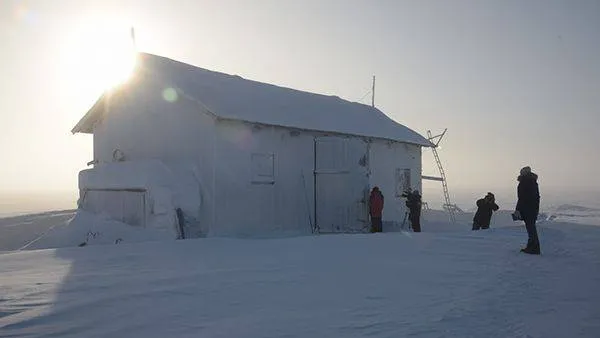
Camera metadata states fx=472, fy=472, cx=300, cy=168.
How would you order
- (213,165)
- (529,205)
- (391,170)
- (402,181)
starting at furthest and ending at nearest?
(402,181)
(391,170)
(213,165)
(529,205)

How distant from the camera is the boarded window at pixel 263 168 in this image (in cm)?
1582

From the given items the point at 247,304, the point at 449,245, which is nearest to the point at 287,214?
the point at 449,245

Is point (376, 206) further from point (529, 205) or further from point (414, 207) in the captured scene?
point (529, 205)

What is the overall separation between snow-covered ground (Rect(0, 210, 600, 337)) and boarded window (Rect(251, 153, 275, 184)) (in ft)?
19.1

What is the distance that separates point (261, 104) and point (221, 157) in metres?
3.36

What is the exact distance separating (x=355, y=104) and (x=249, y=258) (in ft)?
56.1

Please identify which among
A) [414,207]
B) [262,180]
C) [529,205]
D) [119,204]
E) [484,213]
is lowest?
[484,213]

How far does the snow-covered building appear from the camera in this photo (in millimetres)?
14828

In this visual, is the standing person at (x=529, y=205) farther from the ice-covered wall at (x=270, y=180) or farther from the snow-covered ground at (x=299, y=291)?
the ice-covered wall at (x=270, y=180)

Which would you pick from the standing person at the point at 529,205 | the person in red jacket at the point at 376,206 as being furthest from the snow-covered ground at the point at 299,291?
the person in red jacket at the point at 376,206

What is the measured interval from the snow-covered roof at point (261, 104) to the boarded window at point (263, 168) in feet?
3.91

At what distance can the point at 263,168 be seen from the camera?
52.7 feet

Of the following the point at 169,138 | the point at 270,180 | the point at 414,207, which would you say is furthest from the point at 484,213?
the point at 169,138

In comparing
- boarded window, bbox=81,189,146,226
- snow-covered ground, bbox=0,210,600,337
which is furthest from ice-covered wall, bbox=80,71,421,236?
snow-covered ground, bbox=0,210,600,337
